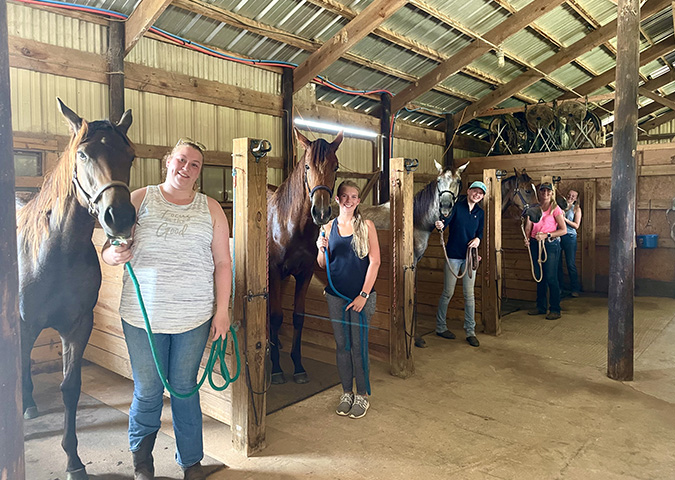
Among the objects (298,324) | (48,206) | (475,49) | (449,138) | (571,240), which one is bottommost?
(298,324)

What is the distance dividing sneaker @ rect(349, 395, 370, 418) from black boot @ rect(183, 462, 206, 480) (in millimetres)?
971

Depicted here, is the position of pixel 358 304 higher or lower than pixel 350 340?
higher

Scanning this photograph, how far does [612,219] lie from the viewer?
11.0ft

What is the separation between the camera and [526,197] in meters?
5.23

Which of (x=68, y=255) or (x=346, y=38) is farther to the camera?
(x=346, y=38)

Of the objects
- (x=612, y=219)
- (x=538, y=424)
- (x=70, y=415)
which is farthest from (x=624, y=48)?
(x=70, y=415)

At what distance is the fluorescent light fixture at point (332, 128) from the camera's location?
19.4 feet

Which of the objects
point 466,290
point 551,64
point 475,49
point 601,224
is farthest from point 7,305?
point 551,64

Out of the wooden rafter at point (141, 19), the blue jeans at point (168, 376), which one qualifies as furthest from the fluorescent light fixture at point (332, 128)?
the blue jeans at point (168, 376)

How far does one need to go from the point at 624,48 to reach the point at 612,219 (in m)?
1.28

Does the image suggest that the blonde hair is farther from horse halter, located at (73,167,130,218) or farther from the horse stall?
the horse stall

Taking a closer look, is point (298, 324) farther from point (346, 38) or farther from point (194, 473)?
point (346, 38)

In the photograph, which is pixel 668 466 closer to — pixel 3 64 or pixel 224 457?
pixel 224 457

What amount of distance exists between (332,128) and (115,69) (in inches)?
123
